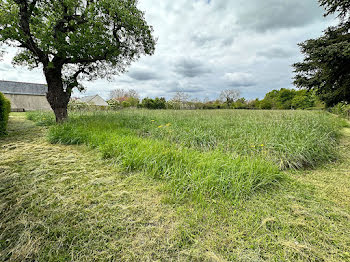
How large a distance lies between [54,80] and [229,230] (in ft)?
25.6

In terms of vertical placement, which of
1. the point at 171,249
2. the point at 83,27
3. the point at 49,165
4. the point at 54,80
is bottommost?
the point at 171,249

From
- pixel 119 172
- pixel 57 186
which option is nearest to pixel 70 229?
pixel 57 186

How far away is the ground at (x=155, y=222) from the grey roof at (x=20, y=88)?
34157 mm

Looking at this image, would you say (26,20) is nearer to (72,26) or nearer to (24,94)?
(72,26)

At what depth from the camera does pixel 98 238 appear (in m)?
1.15

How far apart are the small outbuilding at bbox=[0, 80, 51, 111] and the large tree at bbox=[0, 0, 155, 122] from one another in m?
26.7

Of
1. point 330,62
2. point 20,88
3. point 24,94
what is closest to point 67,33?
point 330,62

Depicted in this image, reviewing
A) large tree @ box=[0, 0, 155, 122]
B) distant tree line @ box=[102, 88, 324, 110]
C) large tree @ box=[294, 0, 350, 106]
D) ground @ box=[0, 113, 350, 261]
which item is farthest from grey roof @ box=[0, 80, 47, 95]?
large tree @ box=[294, 0, 350, 106]

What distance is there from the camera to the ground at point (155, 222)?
1.04 metres

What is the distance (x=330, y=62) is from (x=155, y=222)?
668cm

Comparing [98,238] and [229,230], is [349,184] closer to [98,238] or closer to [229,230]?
[229,230]

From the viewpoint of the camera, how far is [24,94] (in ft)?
80.0

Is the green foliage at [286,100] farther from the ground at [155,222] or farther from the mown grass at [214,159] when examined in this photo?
the ground at [155,222]

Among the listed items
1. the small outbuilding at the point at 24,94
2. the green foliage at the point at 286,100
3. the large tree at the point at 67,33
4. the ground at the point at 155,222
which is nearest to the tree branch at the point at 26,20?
the large tree at the point at 67,33
